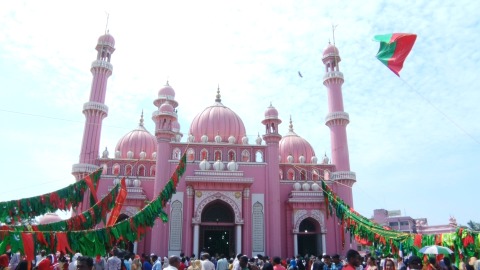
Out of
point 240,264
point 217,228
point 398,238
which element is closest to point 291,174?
point 217,228

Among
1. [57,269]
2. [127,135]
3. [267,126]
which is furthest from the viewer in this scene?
[127,135]

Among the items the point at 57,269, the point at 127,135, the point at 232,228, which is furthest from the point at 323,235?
the point at 57,269

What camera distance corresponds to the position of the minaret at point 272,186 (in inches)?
827

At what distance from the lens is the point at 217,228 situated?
73.2 ft

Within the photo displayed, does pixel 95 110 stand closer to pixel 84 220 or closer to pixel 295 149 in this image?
pixel 84 220

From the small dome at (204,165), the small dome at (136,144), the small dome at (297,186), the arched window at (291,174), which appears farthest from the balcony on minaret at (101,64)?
the small dome at (297,186)

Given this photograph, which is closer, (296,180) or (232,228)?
(232,228)

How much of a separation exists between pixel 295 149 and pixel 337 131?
3.57 meters

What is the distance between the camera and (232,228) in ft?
73.3

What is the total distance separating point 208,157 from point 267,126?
399cm

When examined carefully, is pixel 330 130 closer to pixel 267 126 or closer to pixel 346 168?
pixel 346 168

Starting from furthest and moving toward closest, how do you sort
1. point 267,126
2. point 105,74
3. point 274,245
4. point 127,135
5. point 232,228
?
point 127,135
point 105,74
point 267,126
point 232,228
point 274,245

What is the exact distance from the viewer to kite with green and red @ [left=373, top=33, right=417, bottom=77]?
10211mm

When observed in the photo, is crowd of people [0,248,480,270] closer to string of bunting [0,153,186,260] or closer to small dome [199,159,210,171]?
string of bunting [0,153,186,260]
